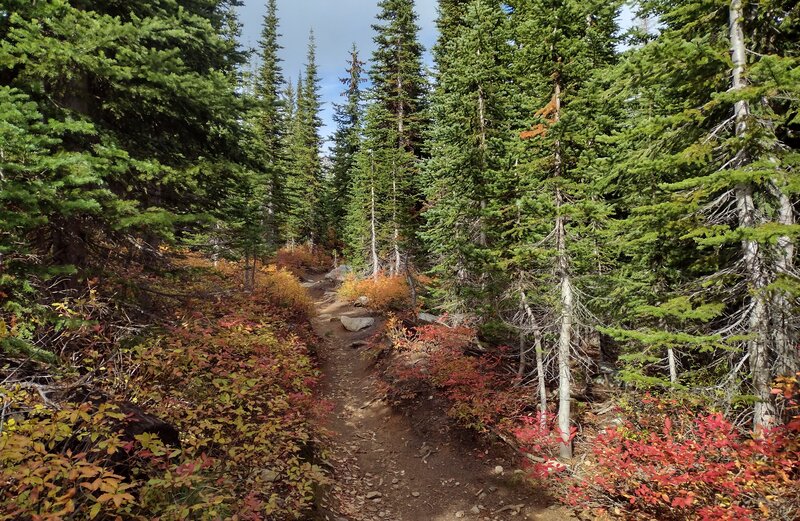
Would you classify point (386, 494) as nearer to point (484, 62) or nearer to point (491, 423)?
point (491, 423)

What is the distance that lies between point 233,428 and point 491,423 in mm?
7853

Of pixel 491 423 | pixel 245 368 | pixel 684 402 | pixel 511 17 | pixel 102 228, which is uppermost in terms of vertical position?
pixel 511 17

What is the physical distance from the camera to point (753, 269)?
626 centimetres

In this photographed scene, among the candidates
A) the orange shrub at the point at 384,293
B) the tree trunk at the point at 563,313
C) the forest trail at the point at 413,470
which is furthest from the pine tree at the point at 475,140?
the orange shrub at the point at 384,293

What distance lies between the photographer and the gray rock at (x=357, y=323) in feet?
72.1

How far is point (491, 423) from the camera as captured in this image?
11.9 m

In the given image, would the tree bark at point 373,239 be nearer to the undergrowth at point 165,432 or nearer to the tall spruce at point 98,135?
the undergrowth at point 165,432

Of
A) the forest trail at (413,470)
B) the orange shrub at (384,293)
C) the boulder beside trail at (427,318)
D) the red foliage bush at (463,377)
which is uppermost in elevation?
the orange shrub at (384,293)

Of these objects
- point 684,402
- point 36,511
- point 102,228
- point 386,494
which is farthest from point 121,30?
point 684,402

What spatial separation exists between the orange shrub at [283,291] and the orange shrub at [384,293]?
4116mm

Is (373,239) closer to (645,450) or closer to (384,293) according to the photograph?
(384,293)

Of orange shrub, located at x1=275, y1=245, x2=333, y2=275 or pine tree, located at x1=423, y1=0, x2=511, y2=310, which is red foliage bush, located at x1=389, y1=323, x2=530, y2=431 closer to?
pine tree, located at x1=423, y1=0, x2=511, y2=310

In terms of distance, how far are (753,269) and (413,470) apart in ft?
31.0

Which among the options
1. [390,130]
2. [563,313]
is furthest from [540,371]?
[390,130]
